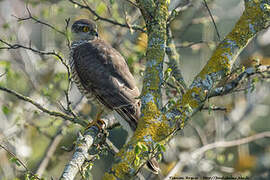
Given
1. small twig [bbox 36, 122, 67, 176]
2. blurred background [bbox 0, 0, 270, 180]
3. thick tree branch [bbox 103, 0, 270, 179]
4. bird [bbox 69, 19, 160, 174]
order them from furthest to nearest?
small twig [bbox 36, 122, 67, 176] → blurred background [bbox 0, 0, 270, 180] → bird [bbox 69, 19, 160, 174] → thick tree branch [bbox 103, 0, 270, 179]

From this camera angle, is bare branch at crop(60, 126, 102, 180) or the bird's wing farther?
the bird's wing

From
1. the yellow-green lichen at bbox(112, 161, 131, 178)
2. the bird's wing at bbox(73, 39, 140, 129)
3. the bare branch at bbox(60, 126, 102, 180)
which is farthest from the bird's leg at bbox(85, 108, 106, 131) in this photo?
the yellow-green lichen at bbox(112, 161, 131, 178)

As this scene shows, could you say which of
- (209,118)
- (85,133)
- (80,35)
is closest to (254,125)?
(209,118)

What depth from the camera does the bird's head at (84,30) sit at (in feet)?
19.3

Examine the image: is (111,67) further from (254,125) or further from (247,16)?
(254,125)

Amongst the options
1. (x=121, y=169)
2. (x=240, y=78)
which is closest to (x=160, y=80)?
(x=121, y=169)

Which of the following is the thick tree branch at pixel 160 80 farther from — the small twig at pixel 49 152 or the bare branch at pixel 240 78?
the small twig at pixel 49 152

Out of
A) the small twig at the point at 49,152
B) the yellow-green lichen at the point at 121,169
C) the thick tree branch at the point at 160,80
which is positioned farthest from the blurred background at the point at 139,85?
the yellow-green lichen at the point at 121,169

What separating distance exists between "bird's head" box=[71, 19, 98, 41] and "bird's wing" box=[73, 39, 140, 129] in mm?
433

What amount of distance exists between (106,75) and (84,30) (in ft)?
3.45

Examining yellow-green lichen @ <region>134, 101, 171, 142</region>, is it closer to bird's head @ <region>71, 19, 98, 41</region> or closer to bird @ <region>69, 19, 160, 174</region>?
bird @ <region>69, 19, 160, 174</region>

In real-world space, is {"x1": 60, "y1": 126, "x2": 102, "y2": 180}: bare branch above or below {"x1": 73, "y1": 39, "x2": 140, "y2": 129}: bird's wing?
below

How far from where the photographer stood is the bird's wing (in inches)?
197

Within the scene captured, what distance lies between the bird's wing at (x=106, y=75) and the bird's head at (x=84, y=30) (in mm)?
433
